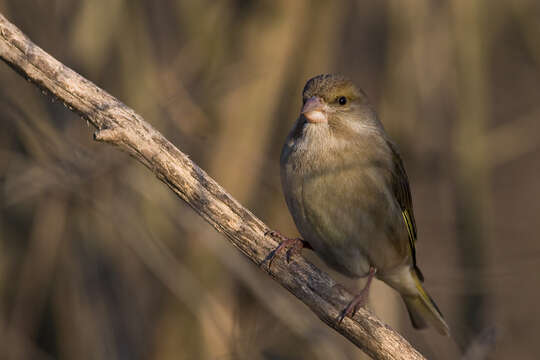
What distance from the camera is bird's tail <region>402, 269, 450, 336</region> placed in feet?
15.4

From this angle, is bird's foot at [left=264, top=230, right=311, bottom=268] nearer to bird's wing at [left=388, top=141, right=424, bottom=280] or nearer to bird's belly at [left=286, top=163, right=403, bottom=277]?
bird's belly at [left=286, top=163, right=403, bottom=277]

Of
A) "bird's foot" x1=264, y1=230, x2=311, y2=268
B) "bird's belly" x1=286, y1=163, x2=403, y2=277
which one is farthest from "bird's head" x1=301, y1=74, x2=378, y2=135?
"bird's foot" x1=264, y1=230, x2=311, y2=268

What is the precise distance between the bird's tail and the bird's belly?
0.63 m

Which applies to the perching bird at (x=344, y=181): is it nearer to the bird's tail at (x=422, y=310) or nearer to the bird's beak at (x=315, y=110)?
the bird's beak at (x=315, y=110)

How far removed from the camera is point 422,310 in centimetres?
482

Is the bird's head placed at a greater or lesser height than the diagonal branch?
greater

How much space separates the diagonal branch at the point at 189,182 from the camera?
3.08 meters

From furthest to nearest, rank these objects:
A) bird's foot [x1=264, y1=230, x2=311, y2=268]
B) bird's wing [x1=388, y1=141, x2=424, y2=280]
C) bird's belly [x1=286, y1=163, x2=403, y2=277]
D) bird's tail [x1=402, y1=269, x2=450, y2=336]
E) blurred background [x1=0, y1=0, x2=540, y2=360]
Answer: blurred background [x1=0, y1=0, x2=540, y2=360] < bird's tail [x1=402, y1=269, x2=450, y2=336] < bird's wing [x1=388, y1=141, x2=424, y2=280] < bird's belly [x1=286, y1=163, x2=403, y2=277] < bird's foot [x1=264, y1=230, x2=311, y2=268]

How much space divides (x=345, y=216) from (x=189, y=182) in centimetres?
116

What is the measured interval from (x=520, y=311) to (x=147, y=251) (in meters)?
4.86

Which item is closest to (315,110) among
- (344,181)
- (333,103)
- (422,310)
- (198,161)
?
(333,103)

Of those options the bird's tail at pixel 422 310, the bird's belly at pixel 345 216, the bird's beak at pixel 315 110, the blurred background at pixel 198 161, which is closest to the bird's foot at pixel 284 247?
the bird's belly at pixel 345 216

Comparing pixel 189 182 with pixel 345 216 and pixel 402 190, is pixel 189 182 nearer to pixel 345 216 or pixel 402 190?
pixel 345 216

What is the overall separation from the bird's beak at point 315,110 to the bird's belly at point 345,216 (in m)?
0.33
